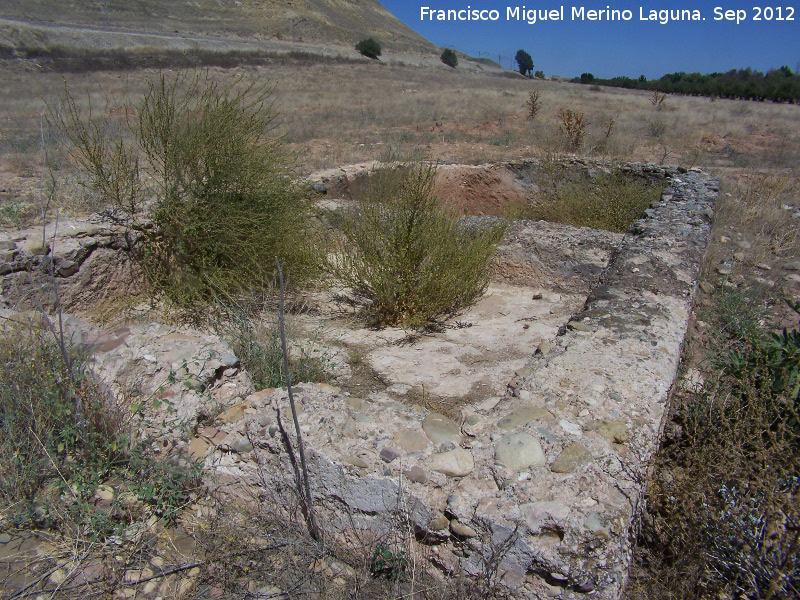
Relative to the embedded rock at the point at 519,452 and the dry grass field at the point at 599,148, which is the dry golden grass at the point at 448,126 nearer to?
the dry grass field at the point at 599,148

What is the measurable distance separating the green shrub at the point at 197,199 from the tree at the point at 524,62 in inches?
2737

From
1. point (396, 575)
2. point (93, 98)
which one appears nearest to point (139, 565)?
point (396, 575)

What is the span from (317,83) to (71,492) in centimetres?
2610

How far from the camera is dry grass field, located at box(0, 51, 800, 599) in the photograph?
2.24 m

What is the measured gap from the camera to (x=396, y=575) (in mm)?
1927

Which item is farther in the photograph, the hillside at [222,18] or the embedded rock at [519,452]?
the hillside at [222,18]

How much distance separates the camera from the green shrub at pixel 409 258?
4336 millimetres

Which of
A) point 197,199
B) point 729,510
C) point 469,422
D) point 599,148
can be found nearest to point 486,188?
point 599,148

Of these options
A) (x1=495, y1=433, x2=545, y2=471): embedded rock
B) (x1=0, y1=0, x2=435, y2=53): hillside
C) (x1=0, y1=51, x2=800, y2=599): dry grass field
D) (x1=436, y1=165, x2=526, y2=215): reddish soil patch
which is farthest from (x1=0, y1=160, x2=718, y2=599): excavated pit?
(x1=0, y1=0, x2=435, y2=53): hillside

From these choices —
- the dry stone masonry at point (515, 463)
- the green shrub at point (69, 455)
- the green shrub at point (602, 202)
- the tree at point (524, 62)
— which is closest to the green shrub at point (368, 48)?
the tree at point (524, 62)

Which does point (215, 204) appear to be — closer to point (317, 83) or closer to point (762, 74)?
point (317, 83)

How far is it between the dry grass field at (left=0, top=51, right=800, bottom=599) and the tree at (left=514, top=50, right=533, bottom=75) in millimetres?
44532

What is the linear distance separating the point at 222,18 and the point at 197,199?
51.3 meters

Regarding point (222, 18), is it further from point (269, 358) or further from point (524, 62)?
point (269, 358)
